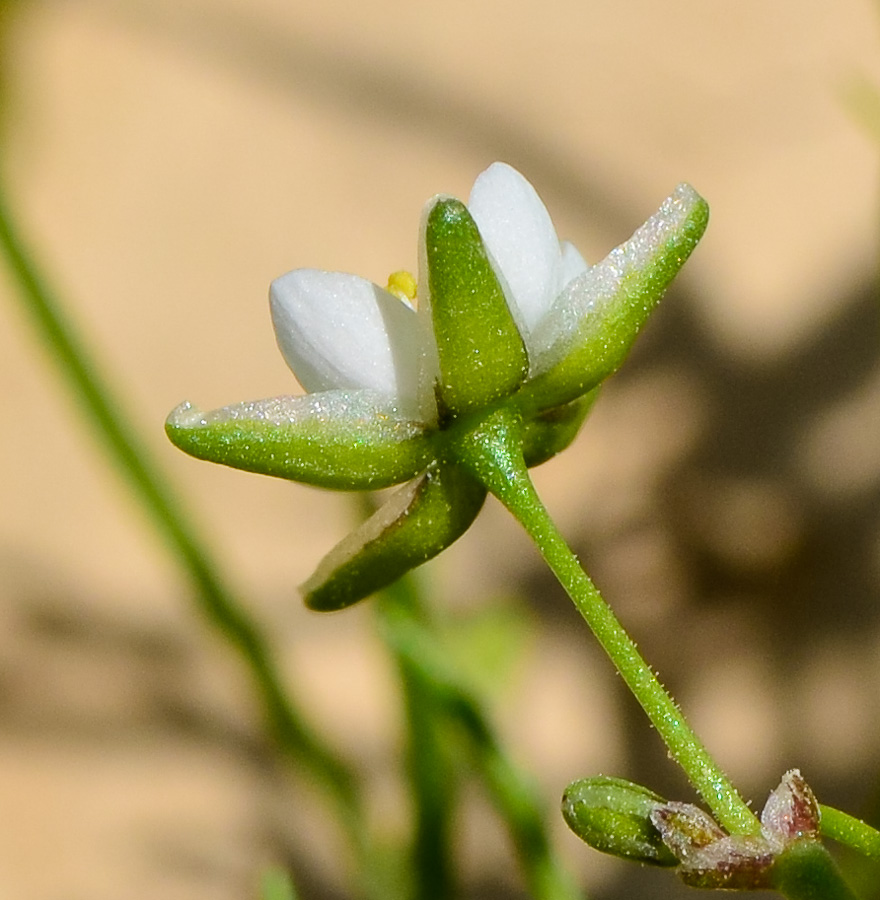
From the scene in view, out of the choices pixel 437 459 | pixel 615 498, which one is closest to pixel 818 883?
pixel 437 459

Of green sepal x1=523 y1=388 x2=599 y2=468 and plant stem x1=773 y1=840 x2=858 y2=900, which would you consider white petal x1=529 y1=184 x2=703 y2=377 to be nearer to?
green sepal x1=523 y1=388 x2=599 y2=468

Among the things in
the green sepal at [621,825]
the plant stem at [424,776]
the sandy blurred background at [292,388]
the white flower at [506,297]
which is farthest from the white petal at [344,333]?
the sandy blurred background at [292,388]

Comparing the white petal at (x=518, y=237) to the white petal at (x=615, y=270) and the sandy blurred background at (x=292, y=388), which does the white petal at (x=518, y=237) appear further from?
the sandy blurred background at (x=292, y=388)

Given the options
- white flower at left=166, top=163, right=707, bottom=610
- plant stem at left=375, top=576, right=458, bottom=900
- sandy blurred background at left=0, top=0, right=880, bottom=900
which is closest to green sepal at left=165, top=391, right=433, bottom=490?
white flower at left=166, top=163, right=707, bottom=610

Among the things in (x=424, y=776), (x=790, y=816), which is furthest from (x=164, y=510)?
(x=790, y=816)

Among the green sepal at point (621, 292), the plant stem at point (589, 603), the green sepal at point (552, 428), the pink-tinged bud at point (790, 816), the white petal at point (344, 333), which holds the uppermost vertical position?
the white petal at point (344, 333)

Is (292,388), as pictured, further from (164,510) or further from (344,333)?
(344,333)
